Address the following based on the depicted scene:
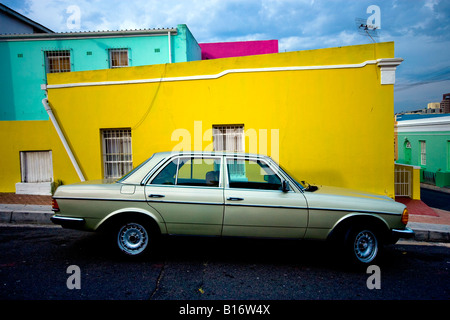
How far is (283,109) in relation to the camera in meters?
8.12

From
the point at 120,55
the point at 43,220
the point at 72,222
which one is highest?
the point at 120,55

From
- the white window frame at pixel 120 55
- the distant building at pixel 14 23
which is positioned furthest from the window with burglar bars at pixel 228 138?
the distant building at pixel 14 23

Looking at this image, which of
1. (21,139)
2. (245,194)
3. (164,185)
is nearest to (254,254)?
(245,194)

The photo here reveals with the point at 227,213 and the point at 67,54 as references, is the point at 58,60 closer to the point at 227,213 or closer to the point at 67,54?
the point at 67,54

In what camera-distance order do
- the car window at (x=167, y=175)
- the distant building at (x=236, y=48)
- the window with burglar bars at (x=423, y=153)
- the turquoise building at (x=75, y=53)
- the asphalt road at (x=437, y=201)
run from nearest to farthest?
the car window at (x=167, y=175)
the asphalt road at (x=437, y=201)
the turquoise building at (x=75, y=53)
the distant building at (x=236, y=48)
the window with burglar bars at (x=423, y=153)

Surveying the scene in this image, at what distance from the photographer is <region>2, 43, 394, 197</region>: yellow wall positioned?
25.8 ft

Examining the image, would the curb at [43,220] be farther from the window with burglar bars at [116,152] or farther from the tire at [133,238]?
the tire at [133,238]

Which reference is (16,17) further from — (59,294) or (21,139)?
(59,294)

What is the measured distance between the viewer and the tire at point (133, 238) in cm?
424

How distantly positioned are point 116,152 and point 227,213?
19.0 feet

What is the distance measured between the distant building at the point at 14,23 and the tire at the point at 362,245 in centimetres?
1675

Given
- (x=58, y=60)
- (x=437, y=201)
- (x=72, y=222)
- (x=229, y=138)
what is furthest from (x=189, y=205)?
(x=58, y=60)

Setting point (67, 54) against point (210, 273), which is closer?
point (210, 273)

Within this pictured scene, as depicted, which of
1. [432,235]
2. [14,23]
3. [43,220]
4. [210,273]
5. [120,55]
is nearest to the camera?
[210,273]
